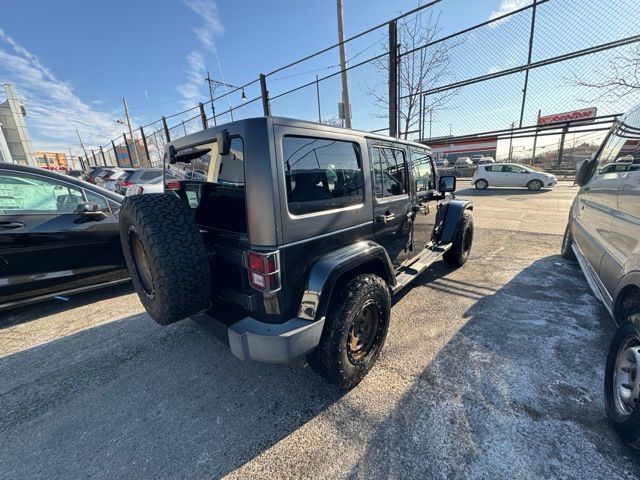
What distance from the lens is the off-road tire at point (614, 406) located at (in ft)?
4.81

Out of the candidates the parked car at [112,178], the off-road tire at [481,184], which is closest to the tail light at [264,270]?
the parked car at [112,178]

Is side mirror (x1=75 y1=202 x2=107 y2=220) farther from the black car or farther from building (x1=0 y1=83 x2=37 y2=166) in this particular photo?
building (x1=0 y1=83 x2=37 y2=166)

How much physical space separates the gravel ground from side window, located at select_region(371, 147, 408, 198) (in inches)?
54.4

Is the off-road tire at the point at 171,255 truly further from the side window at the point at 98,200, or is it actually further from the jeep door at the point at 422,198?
the jeep door at the point at 422,198

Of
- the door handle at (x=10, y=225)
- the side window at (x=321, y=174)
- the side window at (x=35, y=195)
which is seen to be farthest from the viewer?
the side window at (x=35, y=195)

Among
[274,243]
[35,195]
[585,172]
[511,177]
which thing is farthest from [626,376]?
[511,177]

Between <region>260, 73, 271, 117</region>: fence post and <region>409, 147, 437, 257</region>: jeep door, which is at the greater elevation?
<region>260, 73, 271, 117</region>: fence post

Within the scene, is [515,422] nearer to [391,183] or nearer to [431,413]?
[431,413]

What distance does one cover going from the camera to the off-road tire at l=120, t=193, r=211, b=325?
68.1 inches

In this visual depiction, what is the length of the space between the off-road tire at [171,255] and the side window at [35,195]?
2204mm

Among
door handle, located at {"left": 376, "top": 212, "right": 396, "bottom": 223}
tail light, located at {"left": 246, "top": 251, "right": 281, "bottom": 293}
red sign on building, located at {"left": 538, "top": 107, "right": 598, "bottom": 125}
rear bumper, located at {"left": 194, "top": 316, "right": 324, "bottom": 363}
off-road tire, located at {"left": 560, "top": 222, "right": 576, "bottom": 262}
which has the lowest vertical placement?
off-road tire, located at {"left": 560, "top": 222, "right": 576, "bottom": 262}

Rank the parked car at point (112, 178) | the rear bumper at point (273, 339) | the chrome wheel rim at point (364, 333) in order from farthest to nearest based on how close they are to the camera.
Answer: the parked car at point (112, 178)
the chrome wheel rim at point (364, 333)
the rear bumper at point (273, 339)

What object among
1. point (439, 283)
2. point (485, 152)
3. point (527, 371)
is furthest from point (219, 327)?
point (485, 152)

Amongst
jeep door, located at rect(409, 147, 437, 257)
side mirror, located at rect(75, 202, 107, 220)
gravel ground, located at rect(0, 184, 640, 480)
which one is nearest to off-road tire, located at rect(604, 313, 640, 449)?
gravel ground, located at rect(0, 184, 640, 480)
